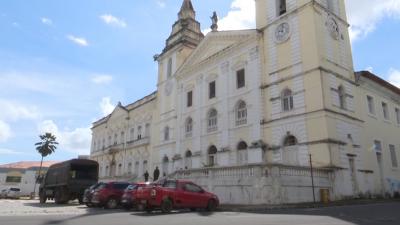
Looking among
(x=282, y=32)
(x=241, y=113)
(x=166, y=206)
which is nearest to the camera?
(x=166, y=206)

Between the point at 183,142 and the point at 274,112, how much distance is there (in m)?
11.1

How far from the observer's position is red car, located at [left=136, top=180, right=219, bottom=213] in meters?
14.7

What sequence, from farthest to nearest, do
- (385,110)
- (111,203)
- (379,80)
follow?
(385,110)
(379,80)
(111,203)

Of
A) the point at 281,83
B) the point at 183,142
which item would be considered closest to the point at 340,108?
the point at 281,83

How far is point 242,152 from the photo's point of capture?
2848 centimetres

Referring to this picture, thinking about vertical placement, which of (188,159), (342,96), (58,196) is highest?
(342,96)

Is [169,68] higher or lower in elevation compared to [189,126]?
higher

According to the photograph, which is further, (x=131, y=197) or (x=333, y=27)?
(x=333, y=27)

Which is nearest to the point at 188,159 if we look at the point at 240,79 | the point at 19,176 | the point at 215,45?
the point at 240,79

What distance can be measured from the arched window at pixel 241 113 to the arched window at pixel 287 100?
3.77 m

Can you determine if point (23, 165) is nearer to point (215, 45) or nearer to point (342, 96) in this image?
point (215, 45)

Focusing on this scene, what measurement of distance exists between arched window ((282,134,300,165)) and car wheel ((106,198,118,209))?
11562 millimetres

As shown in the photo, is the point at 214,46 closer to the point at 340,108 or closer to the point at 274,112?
the point at 274,112

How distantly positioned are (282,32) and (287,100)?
523cm
